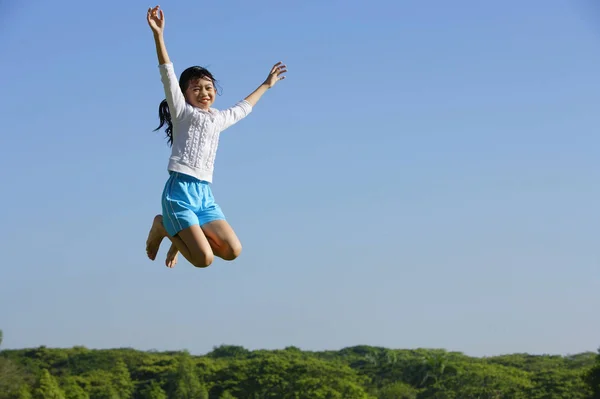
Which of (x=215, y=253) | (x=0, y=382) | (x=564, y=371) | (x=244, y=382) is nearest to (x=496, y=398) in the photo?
(x=564, y=371)

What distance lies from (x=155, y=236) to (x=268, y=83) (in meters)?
1.94

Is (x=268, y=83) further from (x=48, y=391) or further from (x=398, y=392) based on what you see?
(x=398, y=392)

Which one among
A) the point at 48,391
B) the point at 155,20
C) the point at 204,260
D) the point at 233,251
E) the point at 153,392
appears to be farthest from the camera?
the point at 153,392

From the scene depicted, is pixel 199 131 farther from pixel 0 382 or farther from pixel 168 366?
pixel 168 366

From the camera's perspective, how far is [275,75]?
984 centimetres

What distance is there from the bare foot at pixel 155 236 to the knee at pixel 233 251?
817mm

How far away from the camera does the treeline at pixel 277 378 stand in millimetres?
57562

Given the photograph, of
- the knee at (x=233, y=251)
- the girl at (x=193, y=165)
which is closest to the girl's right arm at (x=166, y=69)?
the girl at (x=193, y=165)

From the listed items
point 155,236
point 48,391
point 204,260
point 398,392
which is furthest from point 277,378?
point 204,260

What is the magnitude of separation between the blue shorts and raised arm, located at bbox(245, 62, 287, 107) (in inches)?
44.9

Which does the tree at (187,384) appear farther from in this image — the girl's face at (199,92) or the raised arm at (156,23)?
the raised arm at (156,23)

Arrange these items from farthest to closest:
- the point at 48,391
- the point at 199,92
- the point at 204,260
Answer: the point at 48,391, the point at 199,92, the point at 204,260

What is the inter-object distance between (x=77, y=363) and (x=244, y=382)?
48.8 ft

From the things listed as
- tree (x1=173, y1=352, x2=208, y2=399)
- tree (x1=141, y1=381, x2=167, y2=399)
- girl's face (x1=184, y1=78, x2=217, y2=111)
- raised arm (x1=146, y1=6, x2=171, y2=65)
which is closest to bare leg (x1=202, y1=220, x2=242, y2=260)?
girl's face (x1=184, y1=78, x2=217, y2=111)
